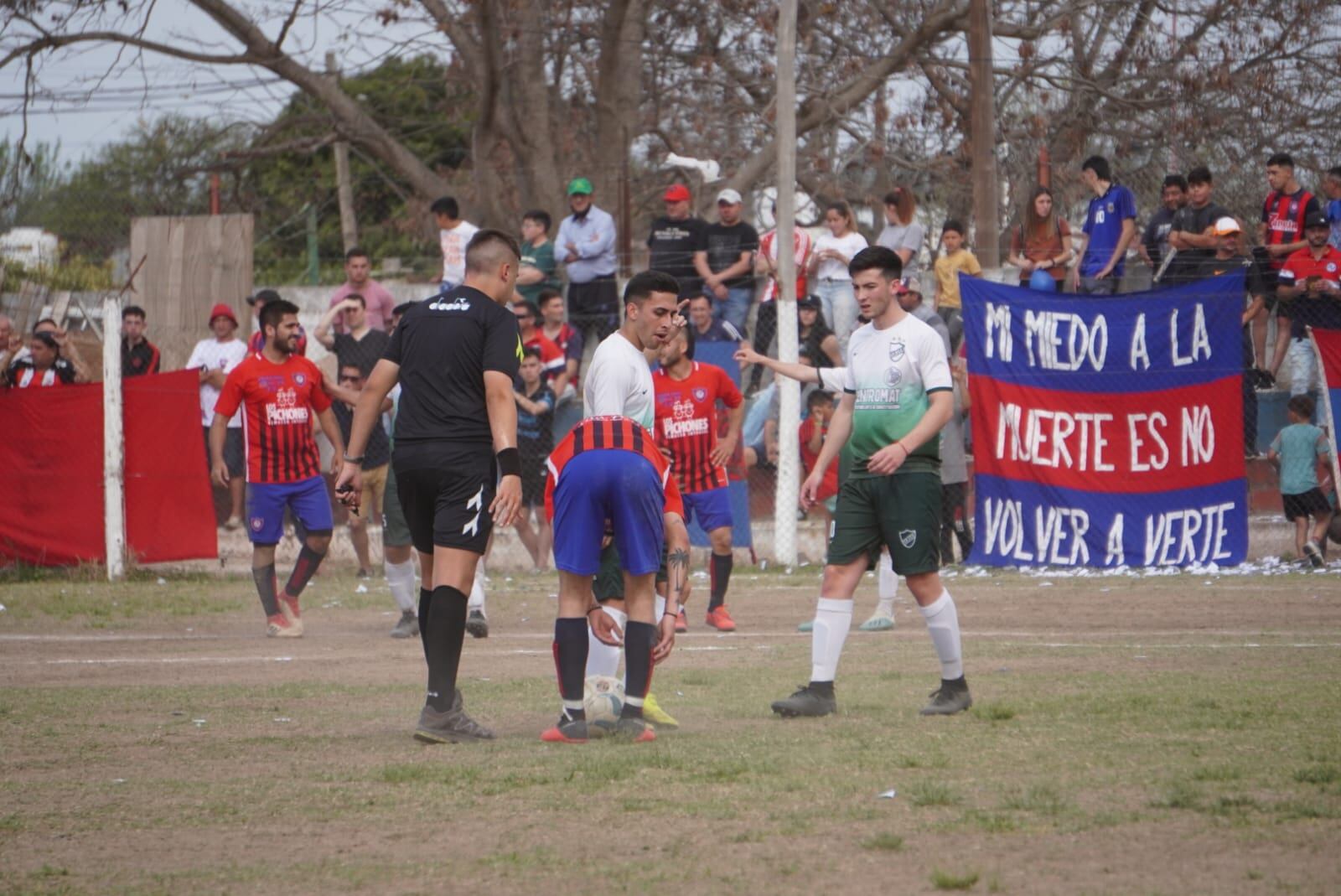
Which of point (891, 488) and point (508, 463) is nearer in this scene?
point (508, 463)

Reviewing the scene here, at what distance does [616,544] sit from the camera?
724 cm

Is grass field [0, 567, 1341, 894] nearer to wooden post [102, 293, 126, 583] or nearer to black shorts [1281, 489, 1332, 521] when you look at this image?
black shorts [1281, 489, 1332, 521]

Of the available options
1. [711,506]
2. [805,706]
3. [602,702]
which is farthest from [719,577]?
[602,702]

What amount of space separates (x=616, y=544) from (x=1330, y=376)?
31.1 ft

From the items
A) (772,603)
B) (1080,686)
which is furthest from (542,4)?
(1080,686)

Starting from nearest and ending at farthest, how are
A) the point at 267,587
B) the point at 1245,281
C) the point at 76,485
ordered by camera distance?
the point at 267,587 → the point at 1245,281 → the point at 76,485

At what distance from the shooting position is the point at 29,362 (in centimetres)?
1691

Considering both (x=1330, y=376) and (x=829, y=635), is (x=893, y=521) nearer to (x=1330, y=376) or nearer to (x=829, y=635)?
(x=829, y=635)

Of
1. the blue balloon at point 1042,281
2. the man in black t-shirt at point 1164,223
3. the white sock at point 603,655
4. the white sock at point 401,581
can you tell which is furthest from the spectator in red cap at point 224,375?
the white sock at point 603,655

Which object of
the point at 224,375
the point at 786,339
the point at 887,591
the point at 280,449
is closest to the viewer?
the point at 887,591

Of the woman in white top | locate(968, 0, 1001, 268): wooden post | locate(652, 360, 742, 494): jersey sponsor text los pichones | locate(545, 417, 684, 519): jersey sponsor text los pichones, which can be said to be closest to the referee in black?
locate(545, 417, 684, 519): jersey sponsor text los pichones

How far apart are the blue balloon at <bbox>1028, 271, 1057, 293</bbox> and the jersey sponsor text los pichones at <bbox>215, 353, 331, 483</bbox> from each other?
24.2 ft

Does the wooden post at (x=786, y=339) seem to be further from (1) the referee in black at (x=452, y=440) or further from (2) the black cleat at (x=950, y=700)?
(1) the referee in black at (x=452, y=440)

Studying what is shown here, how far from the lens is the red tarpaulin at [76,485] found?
16.4m
